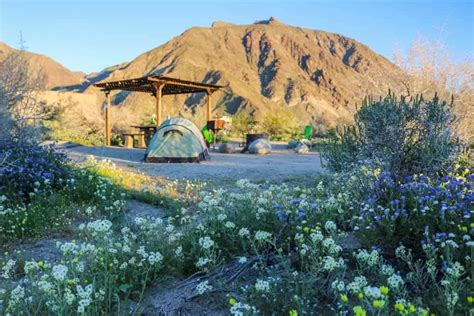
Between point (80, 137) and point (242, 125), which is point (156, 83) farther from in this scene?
point (242, 125)

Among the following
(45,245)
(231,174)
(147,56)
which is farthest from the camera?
(147,56)

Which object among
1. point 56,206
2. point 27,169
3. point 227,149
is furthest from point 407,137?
point 227,149

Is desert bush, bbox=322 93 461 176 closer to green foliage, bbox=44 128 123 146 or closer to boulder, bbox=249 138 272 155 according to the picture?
boulder, bbox=249 138 272 155

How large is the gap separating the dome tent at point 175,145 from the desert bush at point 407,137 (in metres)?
7.82

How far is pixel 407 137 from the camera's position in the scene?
5215 millimetres

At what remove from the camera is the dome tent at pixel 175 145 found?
41.2ft

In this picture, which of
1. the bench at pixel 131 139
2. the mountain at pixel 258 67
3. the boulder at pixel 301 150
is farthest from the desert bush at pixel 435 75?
the mountain at pixel 258 67

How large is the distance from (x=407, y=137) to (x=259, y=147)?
11.0 metres

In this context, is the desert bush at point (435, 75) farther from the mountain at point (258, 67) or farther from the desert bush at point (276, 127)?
the mountain at point (258, 67)

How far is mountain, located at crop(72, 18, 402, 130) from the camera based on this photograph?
220 feet

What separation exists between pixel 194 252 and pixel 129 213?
265 cm

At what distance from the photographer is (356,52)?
116 metres

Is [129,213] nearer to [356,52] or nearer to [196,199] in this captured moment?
[196,199]

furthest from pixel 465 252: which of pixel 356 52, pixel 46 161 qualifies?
pixel 356 52
